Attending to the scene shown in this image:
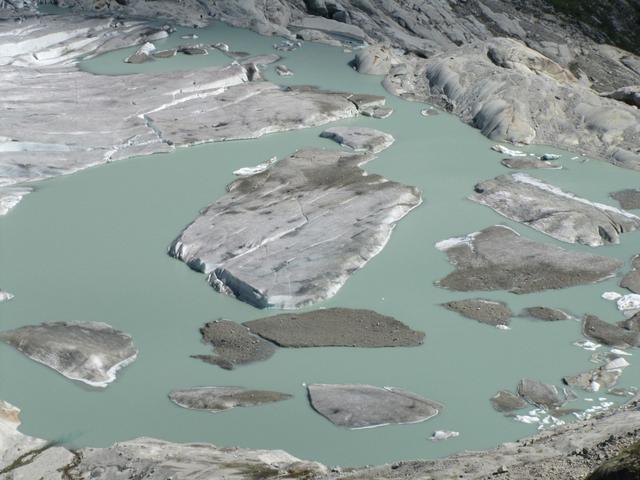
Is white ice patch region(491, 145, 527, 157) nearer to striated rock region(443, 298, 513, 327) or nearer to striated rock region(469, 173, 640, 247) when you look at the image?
striated rock region(469, 173, 640, 247)

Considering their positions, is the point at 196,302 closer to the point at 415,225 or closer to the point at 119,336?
the point at 119,336

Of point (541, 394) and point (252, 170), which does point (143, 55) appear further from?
point (541, 394)

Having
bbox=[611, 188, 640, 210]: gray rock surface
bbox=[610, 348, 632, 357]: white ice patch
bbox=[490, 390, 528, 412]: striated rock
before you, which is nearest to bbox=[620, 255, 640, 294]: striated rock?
bbox=[610, 348, 632, 357]: white ice patch

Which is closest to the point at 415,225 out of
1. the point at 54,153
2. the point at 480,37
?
the point at 54,153

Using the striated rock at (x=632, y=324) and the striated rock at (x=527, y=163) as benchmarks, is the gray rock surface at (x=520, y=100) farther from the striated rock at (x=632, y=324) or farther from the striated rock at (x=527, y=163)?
the striated rock at (x=632, y=324)

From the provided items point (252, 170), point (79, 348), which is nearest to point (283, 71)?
point (252, 170)

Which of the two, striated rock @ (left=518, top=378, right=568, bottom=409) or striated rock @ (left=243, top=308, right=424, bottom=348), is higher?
striated rock @ (left=518, top=378, right=568, bottom=409)
